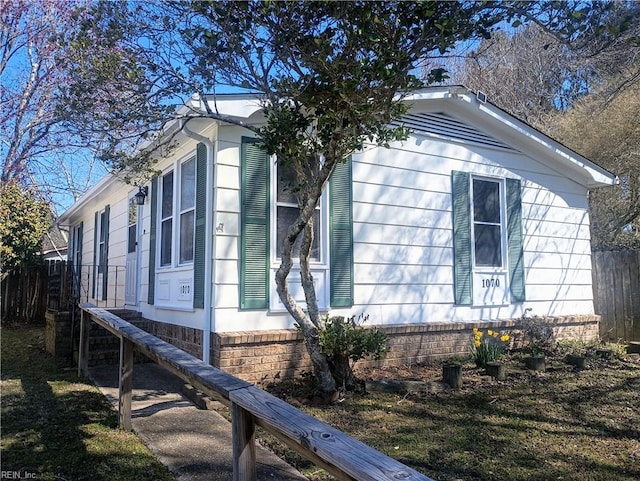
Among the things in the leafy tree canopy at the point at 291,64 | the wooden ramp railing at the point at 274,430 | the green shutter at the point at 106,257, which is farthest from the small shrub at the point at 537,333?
the green shutter at the point at 106,257

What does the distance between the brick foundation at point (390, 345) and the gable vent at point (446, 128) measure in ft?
9.78

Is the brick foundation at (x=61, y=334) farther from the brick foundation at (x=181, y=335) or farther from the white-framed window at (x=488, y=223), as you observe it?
the white-framed window at (x=488, y=223)

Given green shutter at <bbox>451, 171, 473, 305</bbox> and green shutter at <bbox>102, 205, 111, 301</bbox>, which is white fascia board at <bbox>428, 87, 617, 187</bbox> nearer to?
green shutter at <bbox>451, 171, 473, 305</bbox>

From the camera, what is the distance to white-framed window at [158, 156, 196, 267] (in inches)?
270

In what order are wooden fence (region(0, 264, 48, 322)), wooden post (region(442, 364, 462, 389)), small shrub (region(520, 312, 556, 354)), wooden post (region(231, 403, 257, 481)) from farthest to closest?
1. wooden fence (region(0, 264, 48, 322))
2. small shrub (region(520, 312, 556, 354))
3. wooden post (region(442, 364, 462, 389))
4. wooden post (region(231, 403, 257, 481))

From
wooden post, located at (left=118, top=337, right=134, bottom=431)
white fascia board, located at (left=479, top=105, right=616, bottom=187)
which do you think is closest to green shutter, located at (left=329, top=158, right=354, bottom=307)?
wooden post, located at (left=118, top=337, right=134, bottom=431)

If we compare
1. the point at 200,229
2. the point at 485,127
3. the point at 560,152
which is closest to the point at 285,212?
the point at 200,229

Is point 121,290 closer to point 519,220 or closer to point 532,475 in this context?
point 519,220

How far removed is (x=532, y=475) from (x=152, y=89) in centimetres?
485

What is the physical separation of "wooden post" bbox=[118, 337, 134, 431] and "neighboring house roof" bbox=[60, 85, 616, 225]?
294 centimetres

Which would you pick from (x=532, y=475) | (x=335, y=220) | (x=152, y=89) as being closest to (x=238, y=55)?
(x=152, y=89)

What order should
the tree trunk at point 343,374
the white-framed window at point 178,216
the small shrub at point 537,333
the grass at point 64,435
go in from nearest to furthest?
the grass at point 64,435 → the tree trunk at point 343,374 → the white-framed window at point 178,216 → the small shrub at point 537,333

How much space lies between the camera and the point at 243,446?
244cm

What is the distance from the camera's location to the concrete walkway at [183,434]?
3.54 metres
